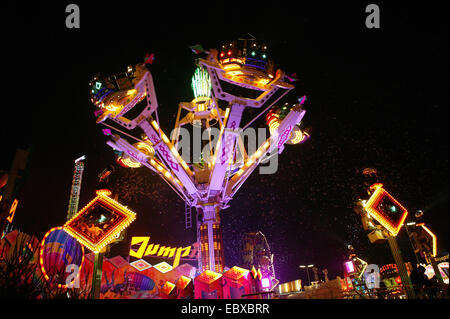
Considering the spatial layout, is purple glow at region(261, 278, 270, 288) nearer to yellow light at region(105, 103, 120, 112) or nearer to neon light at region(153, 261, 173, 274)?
neon light at region(153, 261, 173, 274)

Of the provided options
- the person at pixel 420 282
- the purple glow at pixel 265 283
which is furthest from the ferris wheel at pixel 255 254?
the person at pixel 420 282

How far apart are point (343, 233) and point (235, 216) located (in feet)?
42.3

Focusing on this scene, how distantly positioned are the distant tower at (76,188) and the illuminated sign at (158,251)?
9119mm

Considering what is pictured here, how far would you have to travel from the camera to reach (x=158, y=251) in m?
25.8

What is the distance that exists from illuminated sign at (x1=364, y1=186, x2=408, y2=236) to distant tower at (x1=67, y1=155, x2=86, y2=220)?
98.7 ft

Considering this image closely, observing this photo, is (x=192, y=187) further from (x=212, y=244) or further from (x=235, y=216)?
(x=235, y=216)

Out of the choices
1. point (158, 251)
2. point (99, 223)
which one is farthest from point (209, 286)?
point (158, 251)

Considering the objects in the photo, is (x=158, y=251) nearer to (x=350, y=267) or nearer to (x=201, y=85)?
(x=201, y=85)

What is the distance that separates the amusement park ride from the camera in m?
13.0

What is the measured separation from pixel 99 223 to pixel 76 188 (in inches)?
1082

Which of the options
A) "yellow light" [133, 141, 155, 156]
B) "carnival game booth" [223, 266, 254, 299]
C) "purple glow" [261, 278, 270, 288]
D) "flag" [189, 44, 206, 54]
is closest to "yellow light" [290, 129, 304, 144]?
"flag" [189, 44, 206, 54]

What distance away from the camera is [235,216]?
97.9ft

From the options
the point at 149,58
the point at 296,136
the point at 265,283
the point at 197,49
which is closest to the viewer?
the point at 197,49
